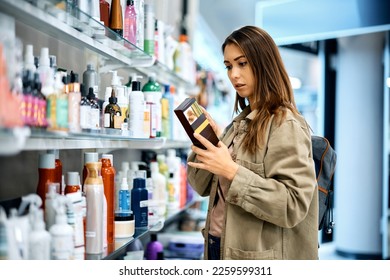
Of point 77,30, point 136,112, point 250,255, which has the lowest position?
point 250,255

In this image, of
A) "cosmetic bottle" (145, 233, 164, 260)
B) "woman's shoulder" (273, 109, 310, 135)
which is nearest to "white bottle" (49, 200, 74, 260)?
"woman's shoulder" (273, 109, 310, 135)

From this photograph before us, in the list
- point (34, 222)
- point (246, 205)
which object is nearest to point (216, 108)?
point (246, 205)

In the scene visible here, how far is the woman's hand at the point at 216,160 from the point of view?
151cm

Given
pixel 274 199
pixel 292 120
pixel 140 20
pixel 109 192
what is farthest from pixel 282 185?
pixel 140 20

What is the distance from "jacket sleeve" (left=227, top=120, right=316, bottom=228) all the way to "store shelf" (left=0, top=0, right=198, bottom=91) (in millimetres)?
690

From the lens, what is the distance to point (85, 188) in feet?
4.78

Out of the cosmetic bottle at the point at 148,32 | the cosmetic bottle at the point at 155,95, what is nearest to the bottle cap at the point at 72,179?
the cosmetic bottle at the point at 155,95

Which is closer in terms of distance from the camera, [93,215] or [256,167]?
[93,215]

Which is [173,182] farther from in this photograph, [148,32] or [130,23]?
[130,23]

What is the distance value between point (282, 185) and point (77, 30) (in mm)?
854

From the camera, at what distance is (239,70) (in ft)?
5.42

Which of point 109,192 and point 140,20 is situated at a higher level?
point 140,20

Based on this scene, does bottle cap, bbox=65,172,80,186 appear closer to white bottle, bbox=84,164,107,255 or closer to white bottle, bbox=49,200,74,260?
white bottle, bbox=84,164,107,255

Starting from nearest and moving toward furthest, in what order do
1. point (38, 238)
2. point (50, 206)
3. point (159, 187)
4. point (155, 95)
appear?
point (38, 238), point (50, 206), point (155, 95), point (159, 187)
